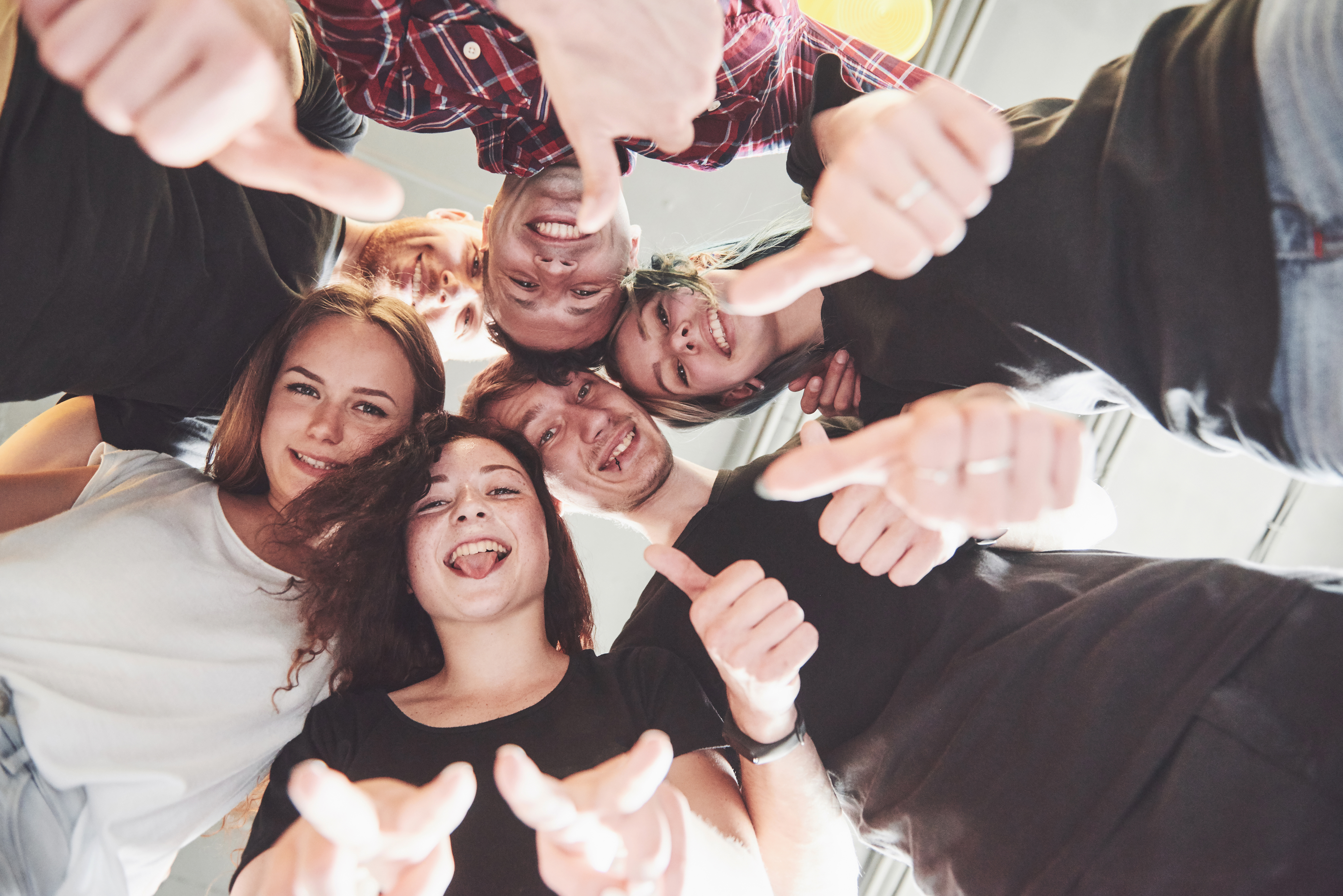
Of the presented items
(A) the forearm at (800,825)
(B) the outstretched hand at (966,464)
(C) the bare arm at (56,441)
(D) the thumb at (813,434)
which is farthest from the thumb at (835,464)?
(C) the bare arm at (56,441)

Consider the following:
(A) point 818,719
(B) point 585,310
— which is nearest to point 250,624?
(B) point 585,310

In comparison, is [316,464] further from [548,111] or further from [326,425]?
[548,111]

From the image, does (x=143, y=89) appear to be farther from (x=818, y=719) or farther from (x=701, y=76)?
(x=818, y=719)

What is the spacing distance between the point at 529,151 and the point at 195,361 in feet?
2.16

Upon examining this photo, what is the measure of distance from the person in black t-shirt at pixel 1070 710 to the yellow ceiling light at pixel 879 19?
125cm

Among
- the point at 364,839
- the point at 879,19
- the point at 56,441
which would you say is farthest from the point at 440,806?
the point at 879,19

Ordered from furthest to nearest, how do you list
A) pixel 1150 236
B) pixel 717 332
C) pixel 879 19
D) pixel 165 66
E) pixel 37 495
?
pixel 879 19, pixel 717 332, pixel 37 495, pixel 1150 236, pixel 165 66

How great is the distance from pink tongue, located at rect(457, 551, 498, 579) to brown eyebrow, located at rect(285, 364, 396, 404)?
331 millimetres

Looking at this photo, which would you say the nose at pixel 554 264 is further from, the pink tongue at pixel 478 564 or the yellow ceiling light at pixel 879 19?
the yellow ceiling light at pixel 879 19

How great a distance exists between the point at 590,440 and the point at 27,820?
1.02 meters

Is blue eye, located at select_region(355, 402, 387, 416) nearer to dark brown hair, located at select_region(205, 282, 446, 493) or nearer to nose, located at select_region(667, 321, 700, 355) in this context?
dark brown hair, located at select_region(205, 282, 446, 493)

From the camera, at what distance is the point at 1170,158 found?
0.81 meters

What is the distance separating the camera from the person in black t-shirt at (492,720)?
735mm

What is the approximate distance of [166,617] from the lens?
3.80 ft
